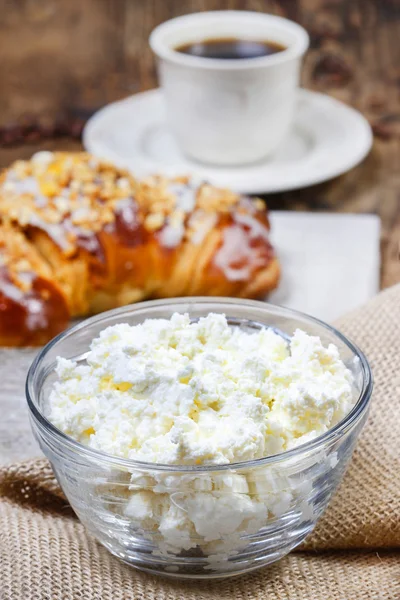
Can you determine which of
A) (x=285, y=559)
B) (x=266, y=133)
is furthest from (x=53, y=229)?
(x=285, y=559)

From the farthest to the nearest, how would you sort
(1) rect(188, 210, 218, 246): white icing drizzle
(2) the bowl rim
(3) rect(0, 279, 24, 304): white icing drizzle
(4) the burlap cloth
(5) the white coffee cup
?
1. (5) the white coffee cup
2. (1) rect(188, 210, 218, 246): white icing drizzle
3. (3) rect(0, 279, 24, 304): white icing drizzle
4. (4) the burlap cloth
5. (2) the bowl rim

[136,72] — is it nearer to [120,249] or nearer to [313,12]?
[313,12]

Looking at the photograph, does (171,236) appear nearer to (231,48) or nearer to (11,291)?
(11,291)

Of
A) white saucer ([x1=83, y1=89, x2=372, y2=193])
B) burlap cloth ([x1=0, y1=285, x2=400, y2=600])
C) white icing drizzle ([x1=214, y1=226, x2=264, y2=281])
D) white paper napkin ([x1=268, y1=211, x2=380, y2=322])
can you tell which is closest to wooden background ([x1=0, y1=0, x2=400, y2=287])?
white saucer ([x1=83, y1=89, x2=372, y2=193])

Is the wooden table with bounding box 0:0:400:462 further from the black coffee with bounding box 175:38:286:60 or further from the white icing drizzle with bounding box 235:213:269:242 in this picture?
the white icing drizzle with bounding box 235:213:269:242

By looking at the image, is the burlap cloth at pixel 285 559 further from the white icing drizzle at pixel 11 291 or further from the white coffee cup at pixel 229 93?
the white coffee cup at pixel 229 93

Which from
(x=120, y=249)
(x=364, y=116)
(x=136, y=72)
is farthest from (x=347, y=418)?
(x=136, y=72)
